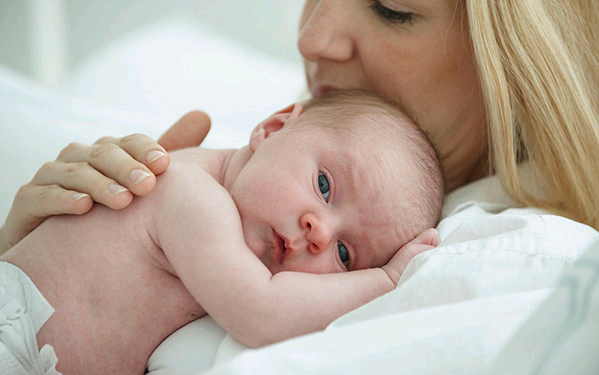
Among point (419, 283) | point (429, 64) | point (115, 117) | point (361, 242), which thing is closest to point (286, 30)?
point (115, 117)

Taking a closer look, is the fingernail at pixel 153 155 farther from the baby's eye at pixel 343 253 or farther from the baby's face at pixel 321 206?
the baby's eye at pixel 343 253

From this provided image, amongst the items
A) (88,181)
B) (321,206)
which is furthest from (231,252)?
(88,181)

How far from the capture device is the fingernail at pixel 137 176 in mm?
923

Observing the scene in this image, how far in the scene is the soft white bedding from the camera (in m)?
0.56

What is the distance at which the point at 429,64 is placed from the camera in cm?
128

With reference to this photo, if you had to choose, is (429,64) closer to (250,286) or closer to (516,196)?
(516,196)

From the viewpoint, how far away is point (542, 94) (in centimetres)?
117

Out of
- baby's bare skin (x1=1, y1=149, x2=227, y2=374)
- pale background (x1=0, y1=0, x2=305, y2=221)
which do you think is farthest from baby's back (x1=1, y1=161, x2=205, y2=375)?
pale background (x1=0, y1=0, x2=305, y2=221)

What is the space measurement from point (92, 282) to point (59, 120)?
900 millimetres

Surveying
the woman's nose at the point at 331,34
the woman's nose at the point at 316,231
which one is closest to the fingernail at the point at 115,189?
the woman's nose at the point at 316,231

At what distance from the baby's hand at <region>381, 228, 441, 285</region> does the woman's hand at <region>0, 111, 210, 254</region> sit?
0.36m

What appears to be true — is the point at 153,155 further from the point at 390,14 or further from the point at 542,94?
the point at 542,94

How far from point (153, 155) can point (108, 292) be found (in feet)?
0.69

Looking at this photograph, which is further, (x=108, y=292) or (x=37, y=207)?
(x=37, y=207)
